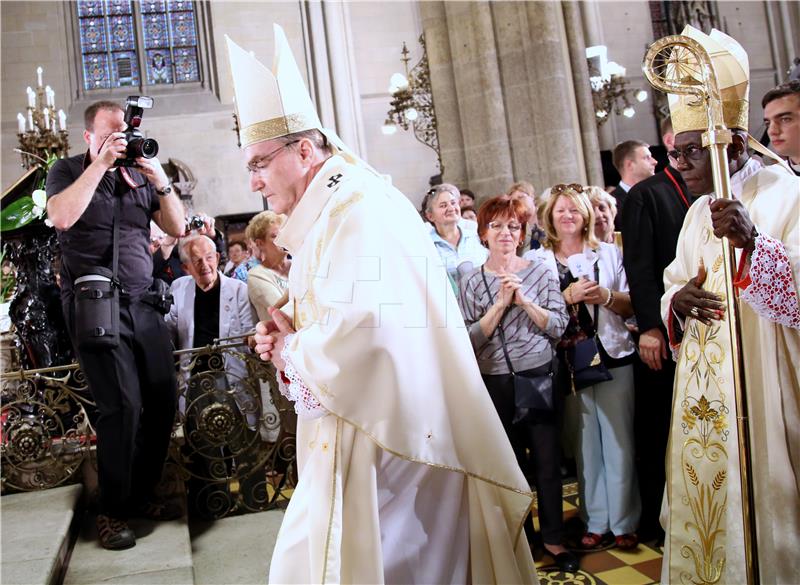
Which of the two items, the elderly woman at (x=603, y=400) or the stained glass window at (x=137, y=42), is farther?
the stained glass window at (x=137, y=42)

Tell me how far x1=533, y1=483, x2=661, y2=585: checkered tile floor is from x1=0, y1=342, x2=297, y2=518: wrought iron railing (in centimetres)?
169

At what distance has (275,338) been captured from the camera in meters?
2.28

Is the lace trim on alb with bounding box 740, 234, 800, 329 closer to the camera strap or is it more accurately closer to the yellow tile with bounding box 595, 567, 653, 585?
the yellow tile with bounding box 595, 567, 653, 585

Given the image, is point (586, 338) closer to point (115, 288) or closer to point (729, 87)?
point (729, 87)

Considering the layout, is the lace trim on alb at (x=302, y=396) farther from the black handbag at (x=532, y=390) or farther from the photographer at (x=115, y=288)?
the black handbag at (x=532, y=390)

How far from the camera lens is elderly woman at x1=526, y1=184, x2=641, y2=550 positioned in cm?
392

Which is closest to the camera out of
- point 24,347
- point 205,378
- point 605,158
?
point 205,378

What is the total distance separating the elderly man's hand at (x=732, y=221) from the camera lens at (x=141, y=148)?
8.01ft

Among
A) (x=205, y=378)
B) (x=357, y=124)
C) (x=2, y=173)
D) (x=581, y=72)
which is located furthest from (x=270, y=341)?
(x=2, y=173)

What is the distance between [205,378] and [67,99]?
11.5 metres

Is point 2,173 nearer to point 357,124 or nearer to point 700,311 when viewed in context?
point 357,124

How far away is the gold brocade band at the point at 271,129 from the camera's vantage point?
233 cm

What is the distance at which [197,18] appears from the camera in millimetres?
14914

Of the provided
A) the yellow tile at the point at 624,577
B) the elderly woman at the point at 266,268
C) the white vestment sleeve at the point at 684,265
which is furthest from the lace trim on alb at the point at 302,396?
the elderly woman at the point at 266,268
